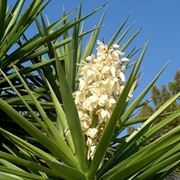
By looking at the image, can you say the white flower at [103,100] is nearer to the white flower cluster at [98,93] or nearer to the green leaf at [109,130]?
the white flower cluster at [98,93]

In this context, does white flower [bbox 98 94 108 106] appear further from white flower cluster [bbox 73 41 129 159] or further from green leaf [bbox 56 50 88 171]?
green leaf [bbox 56 50 88 171]

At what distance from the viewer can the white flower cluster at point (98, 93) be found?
2.17 metres

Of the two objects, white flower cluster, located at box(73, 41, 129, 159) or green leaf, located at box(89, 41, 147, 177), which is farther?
white flower cluster, located at box(73, 41, 129, 159)

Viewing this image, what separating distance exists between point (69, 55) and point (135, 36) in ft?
2.10

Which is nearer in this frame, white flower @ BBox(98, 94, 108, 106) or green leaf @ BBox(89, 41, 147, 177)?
green leaf @ BBox(89, 41, 147, 177)

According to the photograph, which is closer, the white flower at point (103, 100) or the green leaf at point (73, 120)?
the green leaf at point (73, 120)

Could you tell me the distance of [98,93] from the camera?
219 cm

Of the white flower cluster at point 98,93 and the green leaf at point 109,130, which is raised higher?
the white flower cluster at point 98,93

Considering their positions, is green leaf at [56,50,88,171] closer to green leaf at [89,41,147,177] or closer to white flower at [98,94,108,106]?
green leaf at [89,41,147,177]

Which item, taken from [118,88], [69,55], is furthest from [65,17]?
[118,88]

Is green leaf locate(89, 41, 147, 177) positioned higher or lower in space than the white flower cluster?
lower

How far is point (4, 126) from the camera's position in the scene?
316 cm

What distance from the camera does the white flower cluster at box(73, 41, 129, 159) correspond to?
217cm

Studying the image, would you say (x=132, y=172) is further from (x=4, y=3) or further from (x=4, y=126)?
(x=4, y=3)
